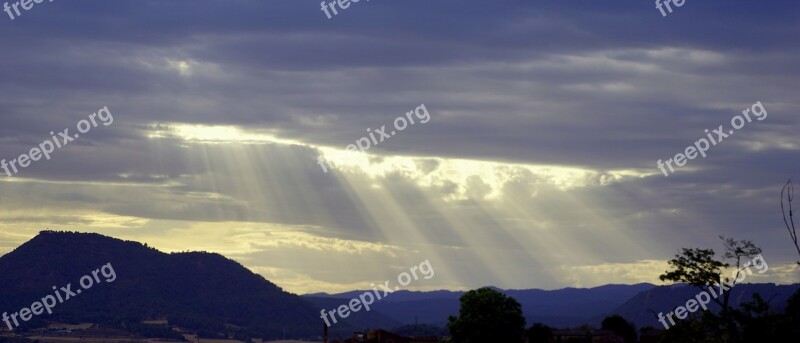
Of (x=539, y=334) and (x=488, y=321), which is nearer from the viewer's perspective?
(x=488, y=321)

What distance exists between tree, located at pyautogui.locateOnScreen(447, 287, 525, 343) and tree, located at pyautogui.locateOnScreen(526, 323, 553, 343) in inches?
652

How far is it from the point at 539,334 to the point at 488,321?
25.6 m

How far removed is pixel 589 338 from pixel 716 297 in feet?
322

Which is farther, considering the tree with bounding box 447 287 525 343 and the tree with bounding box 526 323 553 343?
the tree with bounding box 526 323 553 343

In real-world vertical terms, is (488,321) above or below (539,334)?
below

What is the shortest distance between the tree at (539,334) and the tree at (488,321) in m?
16.6

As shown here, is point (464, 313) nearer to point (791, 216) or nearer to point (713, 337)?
point (713, 337)

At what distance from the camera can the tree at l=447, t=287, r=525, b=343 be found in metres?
166

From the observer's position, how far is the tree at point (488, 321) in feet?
545

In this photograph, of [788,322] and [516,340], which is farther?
[516,340]

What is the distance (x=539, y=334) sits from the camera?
Result: 7505 inches

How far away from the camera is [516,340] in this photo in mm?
166625

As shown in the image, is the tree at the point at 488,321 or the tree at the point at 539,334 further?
the tree at the point at 539,334

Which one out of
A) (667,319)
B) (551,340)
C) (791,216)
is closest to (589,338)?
(551,340)
